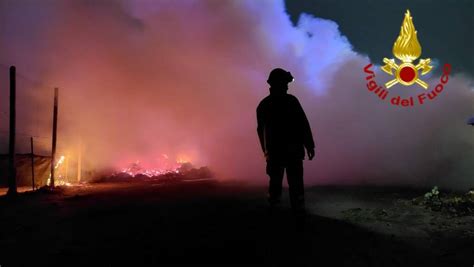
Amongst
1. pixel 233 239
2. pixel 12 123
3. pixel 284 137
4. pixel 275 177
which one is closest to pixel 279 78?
pixel 284 137

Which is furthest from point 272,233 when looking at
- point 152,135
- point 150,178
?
point 152,135

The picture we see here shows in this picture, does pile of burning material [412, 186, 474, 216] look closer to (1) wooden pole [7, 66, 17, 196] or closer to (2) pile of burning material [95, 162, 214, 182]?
(1) wooden pole [7, 66, 17, 196]

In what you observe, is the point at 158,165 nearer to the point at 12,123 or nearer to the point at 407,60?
the point at 12,123

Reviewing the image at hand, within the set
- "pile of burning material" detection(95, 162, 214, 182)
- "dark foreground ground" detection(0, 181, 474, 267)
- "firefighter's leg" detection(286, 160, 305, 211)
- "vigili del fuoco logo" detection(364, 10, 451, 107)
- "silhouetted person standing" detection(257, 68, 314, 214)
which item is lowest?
"dark foreground ground" detection(0, 181, 474, 267)

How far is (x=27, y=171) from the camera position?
18484mm

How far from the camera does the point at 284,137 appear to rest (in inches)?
193

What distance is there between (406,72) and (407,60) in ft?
8.25

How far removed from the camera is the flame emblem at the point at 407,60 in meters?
15.2

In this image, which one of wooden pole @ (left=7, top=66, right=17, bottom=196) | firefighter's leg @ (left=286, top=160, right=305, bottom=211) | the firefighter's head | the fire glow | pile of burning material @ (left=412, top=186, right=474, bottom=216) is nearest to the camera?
firefighter's leg @ (left=286, top=160, right=305, bottom=211)

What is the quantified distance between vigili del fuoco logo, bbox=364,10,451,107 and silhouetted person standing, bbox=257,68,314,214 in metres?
12.5

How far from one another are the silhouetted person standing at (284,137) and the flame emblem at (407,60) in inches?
491

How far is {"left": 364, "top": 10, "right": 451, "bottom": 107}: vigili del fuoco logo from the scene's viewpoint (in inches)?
599

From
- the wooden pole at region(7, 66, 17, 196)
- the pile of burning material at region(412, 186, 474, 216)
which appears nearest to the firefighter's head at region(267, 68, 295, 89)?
the pile of burning material at region(412, 186, 474, 216)

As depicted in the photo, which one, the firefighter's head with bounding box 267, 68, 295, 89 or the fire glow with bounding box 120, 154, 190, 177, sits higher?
the firefighter's head with bounding box 267, 68, 295, 89
